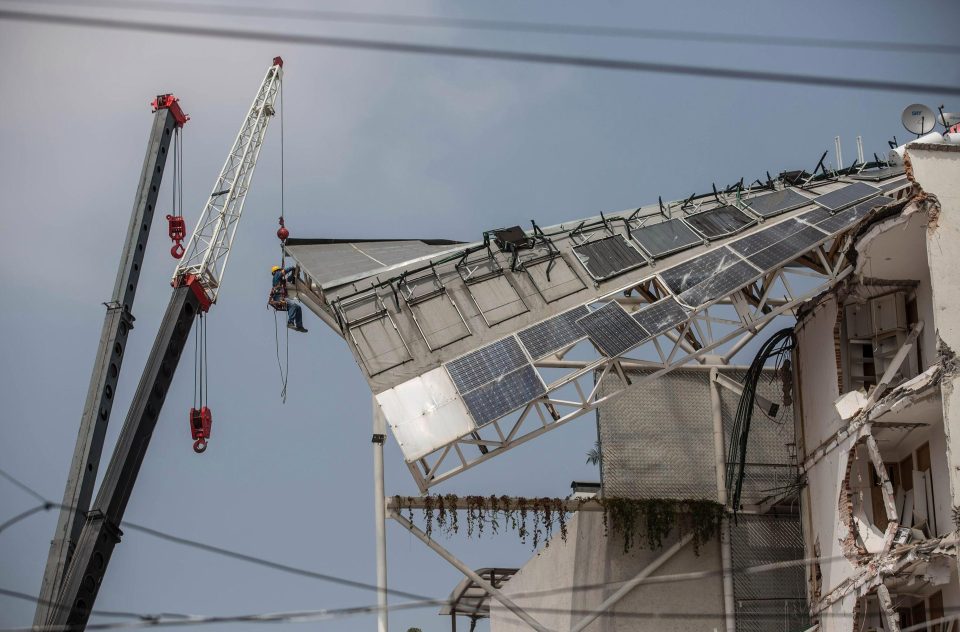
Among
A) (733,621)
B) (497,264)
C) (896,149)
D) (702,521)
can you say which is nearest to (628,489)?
(702,521)

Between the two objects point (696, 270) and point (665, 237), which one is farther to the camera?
point (665, 237)

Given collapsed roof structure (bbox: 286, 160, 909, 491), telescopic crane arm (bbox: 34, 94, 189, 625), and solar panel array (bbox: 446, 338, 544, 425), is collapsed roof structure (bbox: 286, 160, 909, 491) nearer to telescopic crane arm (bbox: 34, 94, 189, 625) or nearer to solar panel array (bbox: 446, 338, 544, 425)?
solar panel array (bbox: 446, 338, 544, 425)

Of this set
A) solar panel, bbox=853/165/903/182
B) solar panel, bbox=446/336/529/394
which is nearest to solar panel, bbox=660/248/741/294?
solar panel, bbox=446/336/529/394

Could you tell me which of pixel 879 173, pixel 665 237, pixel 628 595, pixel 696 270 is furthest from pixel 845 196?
pixel 628 595

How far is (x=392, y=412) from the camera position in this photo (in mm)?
34000

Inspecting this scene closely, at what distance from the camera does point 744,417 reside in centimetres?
4175

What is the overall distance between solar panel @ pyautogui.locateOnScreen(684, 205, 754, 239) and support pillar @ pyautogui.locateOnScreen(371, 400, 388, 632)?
11.0 metres

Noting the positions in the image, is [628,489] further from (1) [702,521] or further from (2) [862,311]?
(2) [862,311]

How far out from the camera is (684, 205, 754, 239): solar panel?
4034cm

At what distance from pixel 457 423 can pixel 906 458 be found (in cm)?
1168

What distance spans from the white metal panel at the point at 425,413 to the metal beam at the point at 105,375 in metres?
12.7

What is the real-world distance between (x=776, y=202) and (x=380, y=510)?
50.3ft

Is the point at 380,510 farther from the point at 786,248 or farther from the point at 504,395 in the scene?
the point at 786,248

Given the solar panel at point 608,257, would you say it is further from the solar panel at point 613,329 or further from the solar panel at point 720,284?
the solar panel at point 720,284
